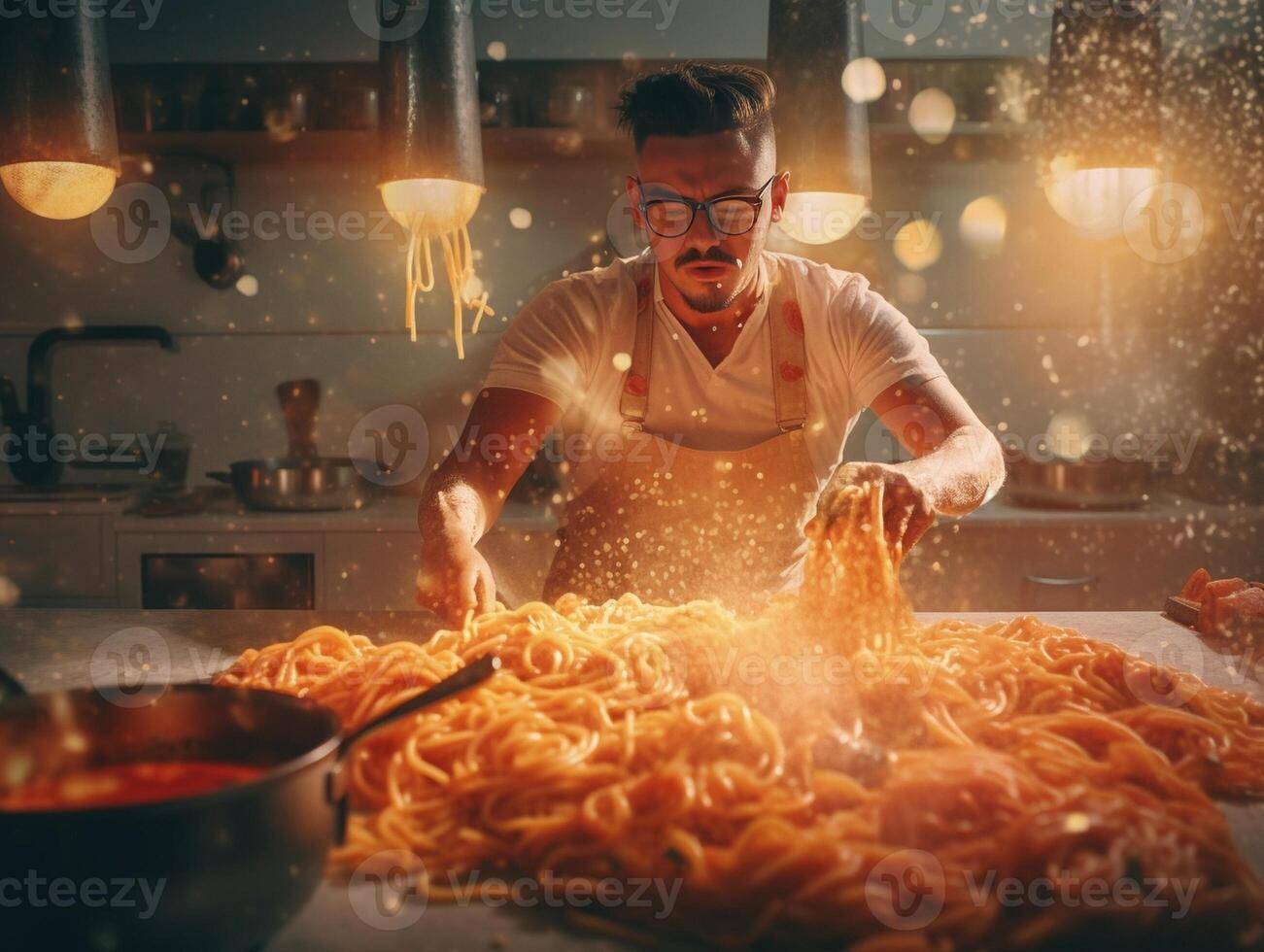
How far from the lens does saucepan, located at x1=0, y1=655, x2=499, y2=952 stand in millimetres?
850

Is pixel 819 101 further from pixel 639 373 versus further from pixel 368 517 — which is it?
pixel 368 517

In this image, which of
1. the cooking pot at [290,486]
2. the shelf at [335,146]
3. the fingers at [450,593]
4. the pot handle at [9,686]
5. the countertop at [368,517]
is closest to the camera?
the pot handle at [9,686]

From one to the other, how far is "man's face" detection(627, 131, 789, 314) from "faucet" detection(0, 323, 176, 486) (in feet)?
10.9

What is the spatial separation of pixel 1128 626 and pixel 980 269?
294 cm

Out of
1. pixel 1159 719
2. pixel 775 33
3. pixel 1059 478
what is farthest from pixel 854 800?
pixel 1059 478

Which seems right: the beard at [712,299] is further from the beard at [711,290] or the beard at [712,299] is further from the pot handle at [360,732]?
the pot handle at [360,732]

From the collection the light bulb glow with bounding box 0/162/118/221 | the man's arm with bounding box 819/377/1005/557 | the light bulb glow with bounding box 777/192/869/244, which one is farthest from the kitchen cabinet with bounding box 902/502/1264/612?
the light bulb glow with bounding box 0/162/118/221

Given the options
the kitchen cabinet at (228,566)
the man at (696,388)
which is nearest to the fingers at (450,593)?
the man at (696,388)

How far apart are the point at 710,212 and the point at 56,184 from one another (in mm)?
1338

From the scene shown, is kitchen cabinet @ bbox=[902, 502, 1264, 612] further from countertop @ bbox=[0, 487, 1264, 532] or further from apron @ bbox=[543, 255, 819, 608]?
apron @ bbox=[543, 255, 819, 608]

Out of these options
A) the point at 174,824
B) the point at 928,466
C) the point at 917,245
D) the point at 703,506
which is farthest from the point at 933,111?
the point at 174,824

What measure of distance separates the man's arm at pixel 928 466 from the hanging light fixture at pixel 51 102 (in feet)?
4.62

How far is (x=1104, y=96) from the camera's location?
1963mm

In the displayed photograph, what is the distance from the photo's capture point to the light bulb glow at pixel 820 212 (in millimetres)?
2129
